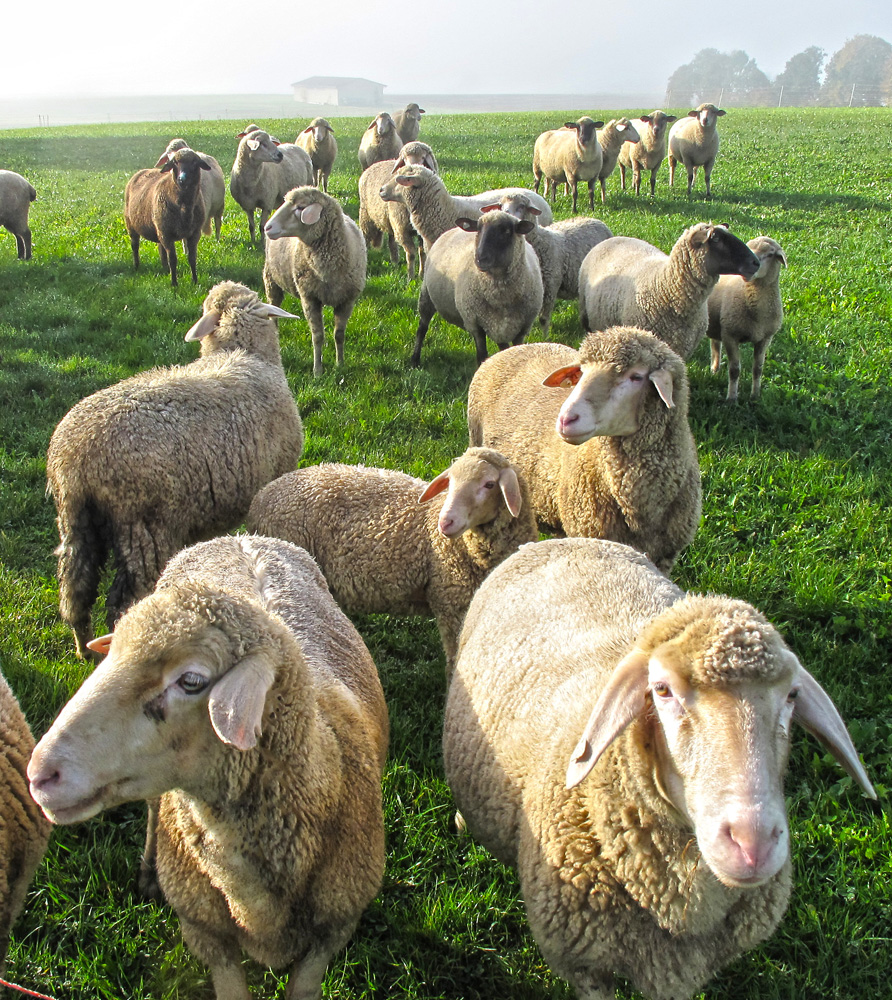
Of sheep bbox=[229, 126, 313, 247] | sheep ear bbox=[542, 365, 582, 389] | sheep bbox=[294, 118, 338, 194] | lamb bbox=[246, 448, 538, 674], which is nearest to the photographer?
lamb bbox=[246, 448, 538, 674]

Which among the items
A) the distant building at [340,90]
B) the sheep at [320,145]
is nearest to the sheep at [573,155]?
the sheep at [320,145]

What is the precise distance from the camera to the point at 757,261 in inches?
235

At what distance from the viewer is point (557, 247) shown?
8578mm

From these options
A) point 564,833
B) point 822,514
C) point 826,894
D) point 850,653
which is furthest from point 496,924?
point 822,514

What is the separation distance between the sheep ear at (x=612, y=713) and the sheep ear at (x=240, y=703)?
28.5 inches

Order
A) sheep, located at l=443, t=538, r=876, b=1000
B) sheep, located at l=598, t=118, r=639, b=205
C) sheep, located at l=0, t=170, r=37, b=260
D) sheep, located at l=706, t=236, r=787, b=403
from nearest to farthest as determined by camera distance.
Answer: sheep, located at l=443, t=538, r=876, b=1000
sheep, located at l=706, t=236, r=787, b=403
sheep, located at l=0, t=170, r=37, b=260
sheep, located at l=598, t=118, r=639, b=205

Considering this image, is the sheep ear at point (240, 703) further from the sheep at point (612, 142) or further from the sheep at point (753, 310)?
the sheep at point (612, 142)

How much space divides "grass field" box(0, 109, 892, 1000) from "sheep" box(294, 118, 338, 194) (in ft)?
12.2

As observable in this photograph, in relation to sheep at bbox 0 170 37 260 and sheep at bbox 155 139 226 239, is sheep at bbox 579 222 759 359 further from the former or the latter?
sheep at bbox 0 170 37 260

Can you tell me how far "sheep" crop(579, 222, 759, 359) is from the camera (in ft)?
20.0

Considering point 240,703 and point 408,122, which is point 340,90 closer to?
point 408,122

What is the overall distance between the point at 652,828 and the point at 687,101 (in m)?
126

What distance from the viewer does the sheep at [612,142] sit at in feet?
48.4

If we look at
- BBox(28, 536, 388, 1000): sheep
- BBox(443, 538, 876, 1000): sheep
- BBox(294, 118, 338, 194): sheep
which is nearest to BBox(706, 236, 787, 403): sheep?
BBox(443, 538, 876, 1000): sheep
